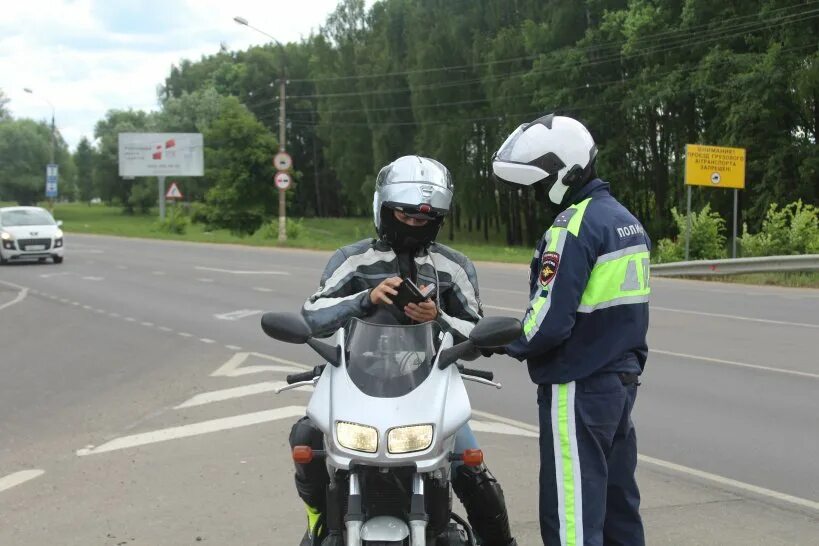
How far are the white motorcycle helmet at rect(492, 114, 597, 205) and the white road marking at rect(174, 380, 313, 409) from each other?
5383 mm

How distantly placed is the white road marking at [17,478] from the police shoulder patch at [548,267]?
394 centimetres

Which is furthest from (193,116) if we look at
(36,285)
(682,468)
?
(682,468)

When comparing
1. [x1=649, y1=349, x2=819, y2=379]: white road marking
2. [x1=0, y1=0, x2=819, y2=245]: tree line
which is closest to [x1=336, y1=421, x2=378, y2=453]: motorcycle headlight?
[x1=649, y1=349, x2=819, y2=379]: white road marking

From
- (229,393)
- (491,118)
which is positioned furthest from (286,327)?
→ (491,118)

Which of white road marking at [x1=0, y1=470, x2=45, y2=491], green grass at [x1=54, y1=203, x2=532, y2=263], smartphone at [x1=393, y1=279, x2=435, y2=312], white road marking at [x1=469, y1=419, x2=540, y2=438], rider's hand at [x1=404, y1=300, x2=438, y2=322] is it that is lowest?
green grass at [x1=54, y1=203, x2=532, y2=263]

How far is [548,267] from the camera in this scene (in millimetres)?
3510

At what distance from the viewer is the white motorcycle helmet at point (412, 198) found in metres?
3.55

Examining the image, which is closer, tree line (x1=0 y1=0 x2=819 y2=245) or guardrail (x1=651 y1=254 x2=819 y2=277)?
guardrail (x1=651 y1=254 x2=819 y2=277)

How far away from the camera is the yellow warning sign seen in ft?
84.5

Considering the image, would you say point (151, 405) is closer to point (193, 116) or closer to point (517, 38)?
point (517, 38)

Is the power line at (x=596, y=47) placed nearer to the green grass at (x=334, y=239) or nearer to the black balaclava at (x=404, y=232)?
the green grass at (x=334, y=239)

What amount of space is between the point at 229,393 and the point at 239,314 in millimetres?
6255

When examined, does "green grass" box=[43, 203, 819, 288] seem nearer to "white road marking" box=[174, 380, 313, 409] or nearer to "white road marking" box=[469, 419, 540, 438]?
"white road marking" box=[174, 380, 313, 409]

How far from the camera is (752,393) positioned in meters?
8.73
